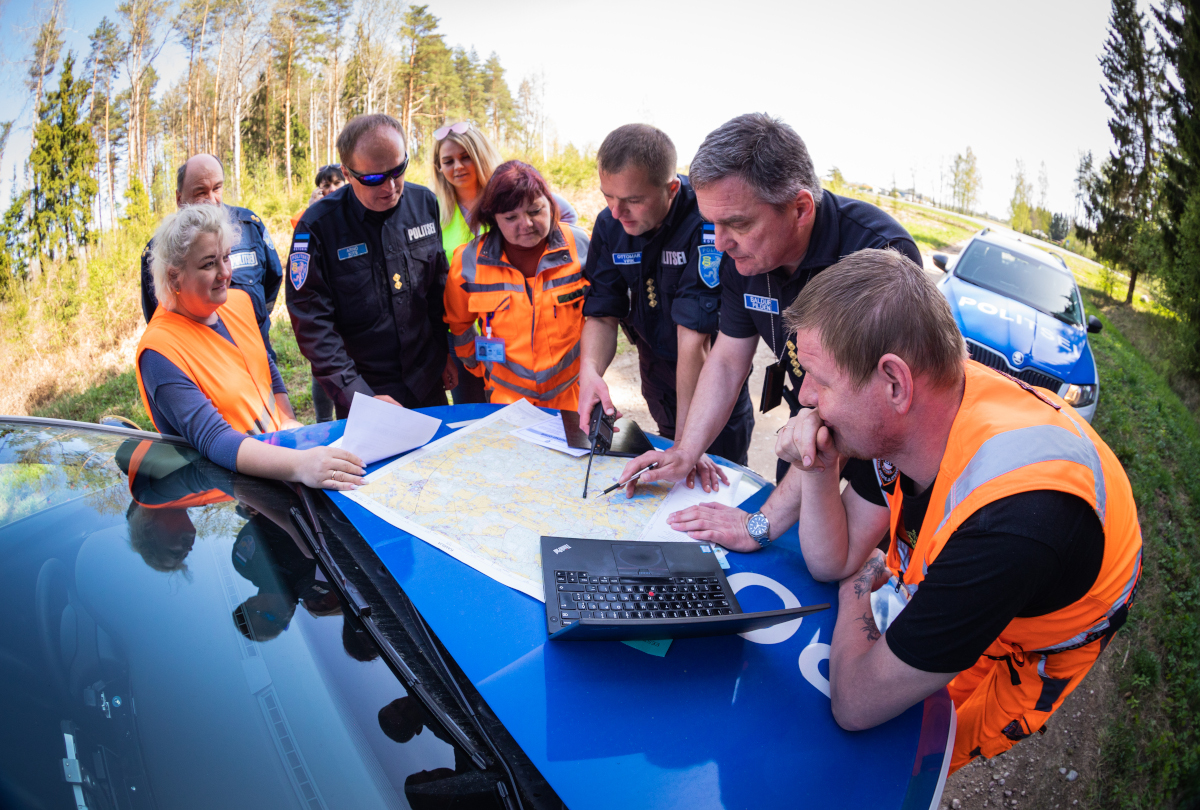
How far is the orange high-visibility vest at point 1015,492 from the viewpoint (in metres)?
1.03

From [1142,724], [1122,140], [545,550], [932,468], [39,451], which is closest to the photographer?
[932,468]

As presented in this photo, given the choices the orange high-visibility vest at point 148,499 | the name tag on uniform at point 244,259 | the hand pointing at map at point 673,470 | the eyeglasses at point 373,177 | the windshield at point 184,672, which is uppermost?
the eyeglasses at point 373,177

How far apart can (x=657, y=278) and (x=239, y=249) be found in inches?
84.9

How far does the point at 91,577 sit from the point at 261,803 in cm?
64

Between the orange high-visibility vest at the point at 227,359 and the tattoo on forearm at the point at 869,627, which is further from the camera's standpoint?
the orange high-visibility vest at the point at 227,359

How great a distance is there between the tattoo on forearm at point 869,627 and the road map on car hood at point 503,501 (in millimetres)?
433

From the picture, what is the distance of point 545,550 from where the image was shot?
1.38 m

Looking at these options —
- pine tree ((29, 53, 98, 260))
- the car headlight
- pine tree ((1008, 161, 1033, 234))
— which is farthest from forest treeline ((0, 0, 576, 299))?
pine tree ((1008, 161, 1033, 234))

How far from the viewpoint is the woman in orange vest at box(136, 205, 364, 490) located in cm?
167

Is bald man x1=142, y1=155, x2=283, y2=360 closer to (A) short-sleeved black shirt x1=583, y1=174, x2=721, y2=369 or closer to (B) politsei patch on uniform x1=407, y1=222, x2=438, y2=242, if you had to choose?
(B) politsei patch on uniform x1=407, y1=222, x2=438, y2=242

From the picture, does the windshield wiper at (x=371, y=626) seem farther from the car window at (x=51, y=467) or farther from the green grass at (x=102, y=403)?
the green grass at (x=102, y=403)

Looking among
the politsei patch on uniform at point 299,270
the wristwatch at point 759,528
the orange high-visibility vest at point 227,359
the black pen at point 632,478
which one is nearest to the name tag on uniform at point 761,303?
the black pen at point 632,478

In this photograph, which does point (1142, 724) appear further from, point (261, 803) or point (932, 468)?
point (261, 803)

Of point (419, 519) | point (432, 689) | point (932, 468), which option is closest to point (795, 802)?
point (432, 689)
